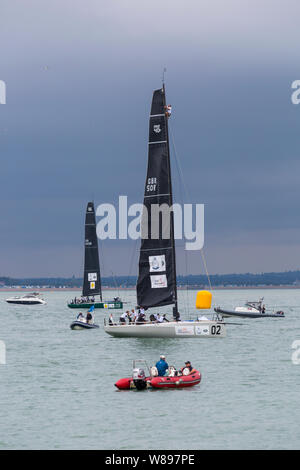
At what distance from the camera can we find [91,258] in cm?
12925

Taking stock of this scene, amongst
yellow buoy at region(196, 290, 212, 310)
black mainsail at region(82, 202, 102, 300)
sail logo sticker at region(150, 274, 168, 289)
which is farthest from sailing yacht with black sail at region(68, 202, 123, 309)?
yellow buoy at region(196, 290, 212, 310)

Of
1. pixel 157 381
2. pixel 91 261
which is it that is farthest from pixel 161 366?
pixel 91 261

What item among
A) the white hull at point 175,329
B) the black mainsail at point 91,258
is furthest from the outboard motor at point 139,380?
the black mainsail at point 91,258

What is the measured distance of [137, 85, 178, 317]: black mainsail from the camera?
62812mm

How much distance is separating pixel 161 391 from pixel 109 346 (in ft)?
82.0

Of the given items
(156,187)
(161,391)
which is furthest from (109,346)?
(161,391)

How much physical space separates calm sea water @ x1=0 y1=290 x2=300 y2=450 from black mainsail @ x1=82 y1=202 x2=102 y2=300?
221 ft

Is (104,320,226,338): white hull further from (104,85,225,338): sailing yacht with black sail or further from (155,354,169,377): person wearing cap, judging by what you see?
(155,354,169,377): person wearing cap

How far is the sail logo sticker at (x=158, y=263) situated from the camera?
206 feet

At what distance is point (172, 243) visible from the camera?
63.1 m

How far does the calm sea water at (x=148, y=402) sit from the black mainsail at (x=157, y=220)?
5054 mm

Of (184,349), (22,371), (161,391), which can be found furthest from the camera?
(184,349)
